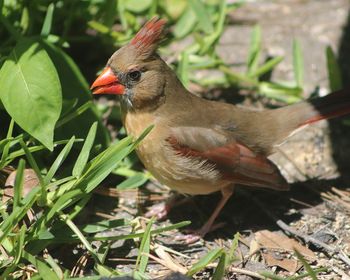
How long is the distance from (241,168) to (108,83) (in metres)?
0.89

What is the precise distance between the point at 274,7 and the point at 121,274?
3442 mm

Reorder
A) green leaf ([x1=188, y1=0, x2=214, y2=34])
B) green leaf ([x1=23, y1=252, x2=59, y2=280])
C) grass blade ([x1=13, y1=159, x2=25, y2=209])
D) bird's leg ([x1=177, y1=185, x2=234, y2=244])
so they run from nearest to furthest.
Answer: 1. grass blade ([x1=13, y1=159, x2=25, y2=209])
2. green leaf ([x1=23, y1=252, x2=59, y2=280])
3. bird's leg ([x1=177, y1=185, x2=234, y2=244])
4. green leaf ([x1=188, y1=0, x2=214, y2=34])

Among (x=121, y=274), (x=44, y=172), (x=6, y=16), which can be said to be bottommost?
(x=121, y=274)

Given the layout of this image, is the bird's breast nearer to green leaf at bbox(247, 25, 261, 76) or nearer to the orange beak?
the orange beak

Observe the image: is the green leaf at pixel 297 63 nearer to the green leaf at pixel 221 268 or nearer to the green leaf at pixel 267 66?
the green leaf at pixel 267 66

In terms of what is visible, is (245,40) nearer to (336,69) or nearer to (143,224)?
(336,69)

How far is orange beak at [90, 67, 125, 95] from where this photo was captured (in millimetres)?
3627

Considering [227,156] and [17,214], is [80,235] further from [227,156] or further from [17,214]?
[227,156]

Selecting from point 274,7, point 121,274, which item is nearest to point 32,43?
point 121,274

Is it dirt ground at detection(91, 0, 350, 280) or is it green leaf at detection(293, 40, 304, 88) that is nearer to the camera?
dirt ground at detection(91, 0, 350, 280)

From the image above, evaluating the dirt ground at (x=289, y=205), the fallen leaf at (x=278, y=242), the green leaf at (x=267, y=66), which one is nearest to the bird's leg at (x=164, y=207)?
the dirt ground at (x=289, y=205)

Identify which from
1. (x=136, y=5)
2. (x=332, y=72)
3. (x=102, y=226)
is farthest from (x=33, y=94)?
(x=332, y=72)

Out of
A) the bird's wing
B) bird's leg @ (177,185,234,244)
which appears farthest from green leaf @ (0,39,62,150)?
bird's leg @ (177,185,234,244)

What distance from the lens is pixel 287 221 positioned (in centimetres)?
390
